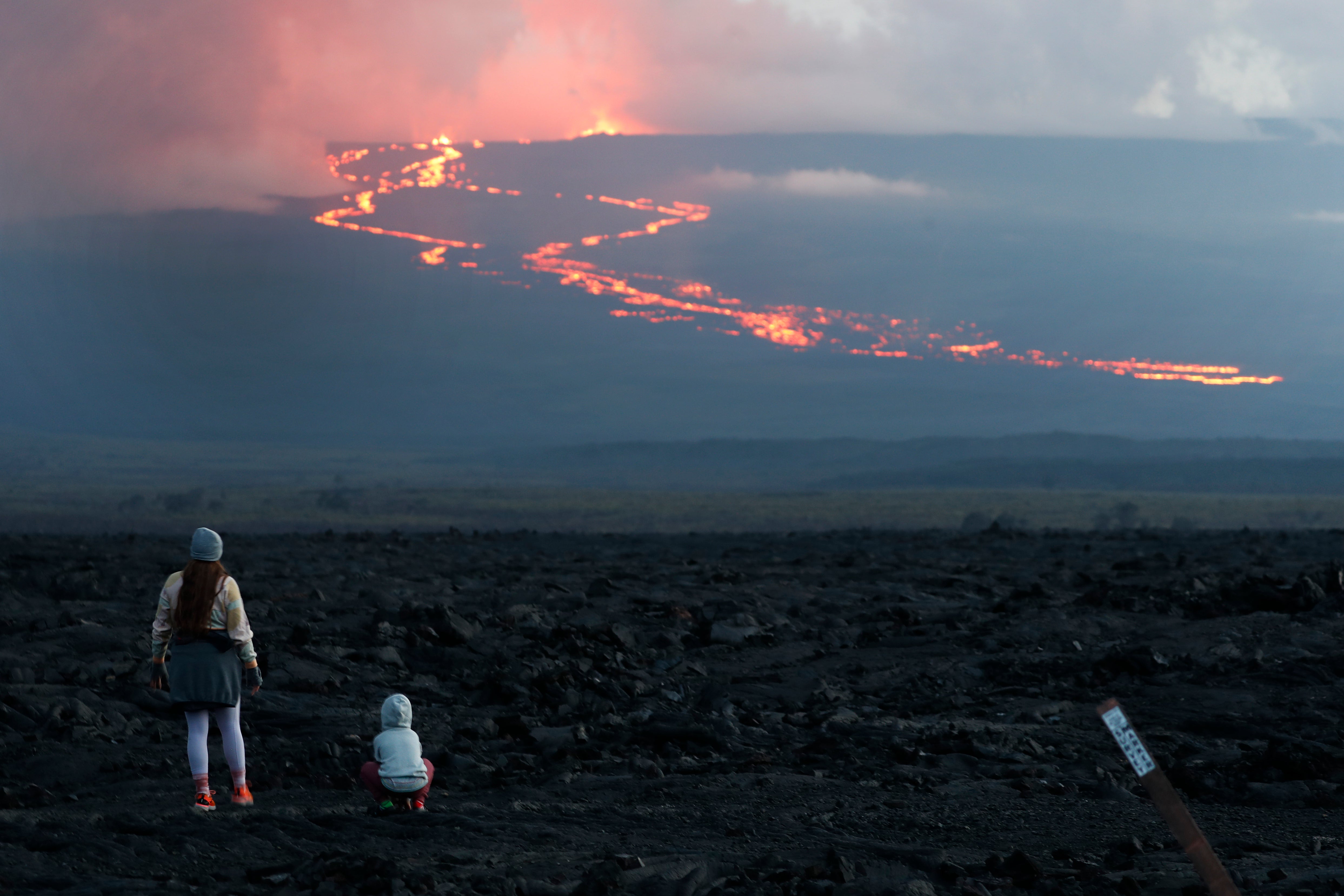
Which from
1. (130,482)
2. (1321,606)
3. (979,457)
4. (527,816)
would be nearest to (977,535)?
(1321,606)

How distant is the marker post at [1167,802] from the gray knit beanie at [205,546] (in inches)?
220

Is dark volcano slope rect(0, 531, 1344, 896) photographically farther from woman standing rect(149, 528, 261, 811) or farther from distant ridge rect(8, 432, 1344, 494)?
distant ridge rect(8, 432, 1344, 494)

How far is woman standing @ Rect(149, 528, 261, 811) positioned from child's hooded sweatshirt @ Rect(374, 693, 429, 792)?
882 mm

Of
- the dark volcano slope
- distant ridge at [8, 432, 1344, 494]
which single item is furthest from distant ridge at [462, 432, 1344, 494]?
the dark volcano slope

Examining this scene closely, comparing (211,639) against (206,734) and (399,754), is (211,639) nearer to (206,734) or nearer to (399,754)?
(206,734)

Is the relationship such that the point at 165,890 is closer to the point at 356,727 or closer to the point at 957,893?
the point at 957,893

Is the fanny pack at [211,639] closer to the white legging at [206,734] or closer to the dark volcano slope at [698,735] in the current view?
the white legging at [206,734]

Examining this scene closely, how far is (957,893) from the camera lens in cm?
702

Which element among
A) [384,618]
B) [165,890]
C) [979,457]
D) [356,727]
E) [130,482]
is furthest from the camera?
[979,457]

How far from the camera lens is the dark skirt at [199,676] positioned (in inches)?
345

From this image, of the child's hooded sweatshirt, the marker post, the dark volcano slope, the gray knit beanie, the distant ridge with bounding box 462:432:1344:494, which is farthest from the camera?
the distant ridge with bounding box 462:432:1344:494

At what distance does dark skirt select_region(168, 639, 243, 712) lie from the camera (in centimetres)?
877

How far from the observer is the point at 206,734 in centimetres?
897

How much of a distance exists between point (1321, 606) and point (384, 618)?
11811mm
